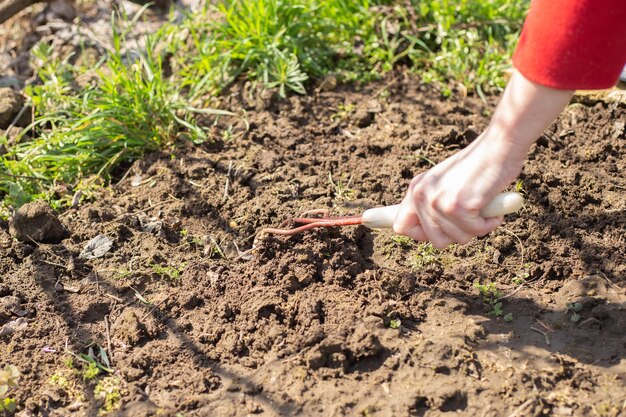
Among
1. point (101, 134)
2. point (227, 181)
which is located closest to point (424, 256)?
point (227, 181)

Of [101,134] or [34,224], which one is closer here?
[34,224]

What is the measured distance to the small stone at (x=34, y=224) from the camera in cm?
353

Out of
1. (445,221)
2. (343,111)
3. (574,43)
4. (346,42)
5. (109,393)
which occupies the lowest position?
(109,393)

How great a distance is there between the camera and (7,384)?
9.11 ft

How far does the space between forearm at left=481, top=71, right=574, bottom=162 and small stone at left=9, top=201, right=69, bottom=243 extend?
7.13 feet

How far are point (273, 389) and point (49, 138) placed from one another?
2.17 m

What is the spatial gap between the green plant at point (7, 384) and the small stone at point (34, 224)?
87 centimetres

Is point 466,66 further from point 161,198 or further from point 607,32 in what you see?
point 607,32

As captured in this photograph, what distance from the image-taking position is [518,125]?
85.7 inches

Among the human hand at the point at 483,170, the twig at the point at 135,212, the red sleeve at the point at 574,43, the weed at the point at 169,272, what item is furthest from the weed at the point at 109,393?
the red sleeve at the point at 574,43

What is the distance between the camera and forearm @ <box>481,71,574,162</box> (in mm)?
2104

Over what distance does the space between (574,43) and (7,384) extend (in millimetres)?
2224

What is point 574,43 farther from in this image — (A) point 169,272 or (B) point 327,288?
(A) point 169,272

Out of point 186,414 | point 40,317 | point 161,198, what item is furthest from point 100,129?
point 186,414
